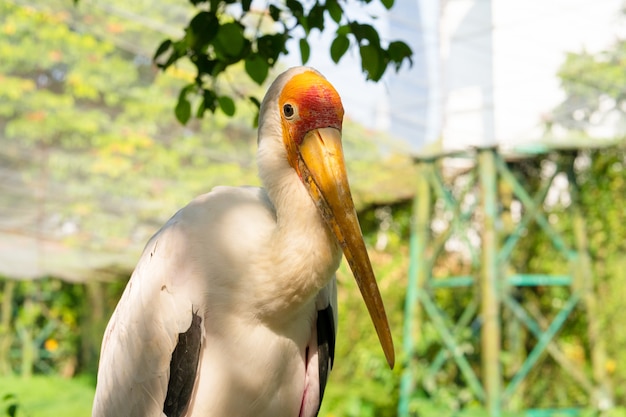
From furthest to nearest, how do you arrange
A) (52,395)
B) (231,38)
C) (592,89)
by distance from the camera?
1. (52,395)
2. (592,89)
3. (231,38)

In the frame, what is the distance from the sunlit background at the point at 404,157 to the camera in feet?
17.3

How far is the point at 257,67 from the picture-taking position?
2.60 metres

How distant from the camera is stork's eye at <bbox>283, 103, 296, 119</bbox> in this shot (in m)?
1.97

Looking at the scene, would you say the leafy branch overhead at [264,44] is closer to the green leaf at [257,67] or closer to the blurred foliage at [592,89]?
the green leaf at [257,67]

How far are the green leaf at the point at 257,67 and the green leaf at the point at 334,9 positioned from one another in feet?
0.95

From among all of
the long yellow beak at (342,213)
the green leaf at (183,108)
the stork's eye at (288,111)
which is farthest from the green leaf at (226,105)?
the long yellow beak at (342,213)

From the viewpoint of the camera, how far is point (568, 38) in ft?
18.6

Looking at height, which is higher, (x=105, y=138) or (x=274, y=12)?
(x=105, y=138)

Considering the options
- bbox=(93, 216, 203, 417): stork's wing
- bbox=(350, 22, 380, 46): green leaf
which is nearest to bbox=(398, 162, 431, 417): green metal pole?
bbox=(350, 22, 380, 46): green leaf

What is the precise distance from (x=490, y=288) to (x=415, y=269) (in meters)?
0.94

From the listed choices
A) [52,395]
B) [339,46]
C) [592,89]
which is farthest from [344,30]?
[52,395]

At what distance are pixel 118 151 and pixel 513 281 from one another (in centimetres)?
332

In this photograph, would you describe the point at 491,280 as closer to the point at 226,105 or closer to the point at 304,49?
the point at 226,105

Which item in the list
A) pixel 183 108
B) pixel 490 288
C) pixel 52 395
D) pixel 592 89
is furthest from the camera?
pixel 52 395
